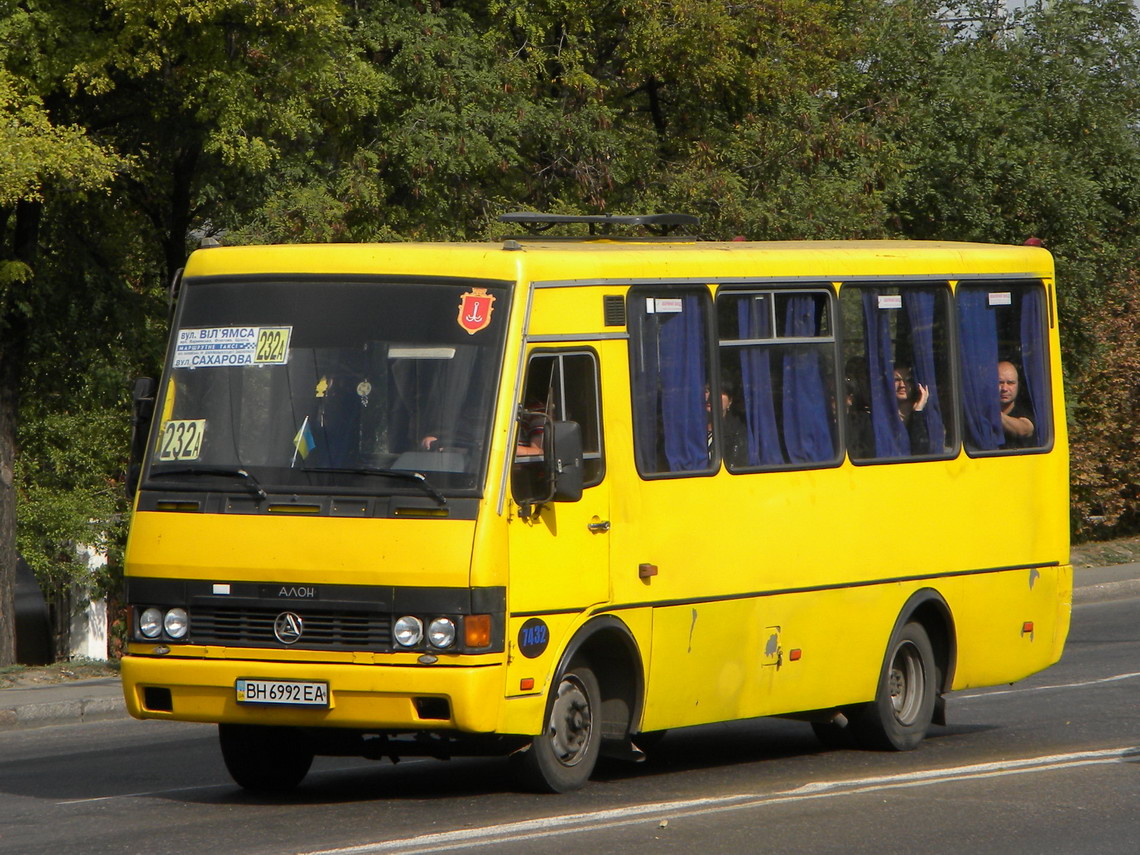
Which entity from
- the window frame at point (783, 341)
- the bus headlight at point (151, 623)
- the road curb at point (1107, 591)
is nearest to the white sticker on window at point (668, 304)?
the window frame at point (783, 341)

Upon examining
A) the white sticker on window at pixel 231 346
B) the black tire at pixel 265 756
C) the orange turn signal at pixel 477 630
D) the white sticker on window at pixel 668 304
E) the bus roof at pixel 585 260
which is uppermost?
the bus roof at pixel 585 260

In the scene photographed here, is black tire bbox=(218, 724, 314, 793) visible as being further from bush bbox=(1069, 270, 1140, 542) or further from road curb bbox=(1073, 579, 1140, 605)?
bush bbox=(1069, 270, 1140, 542)

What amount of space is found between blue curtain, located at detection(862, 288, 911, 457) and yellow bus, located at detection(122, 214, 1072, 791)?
0.02m

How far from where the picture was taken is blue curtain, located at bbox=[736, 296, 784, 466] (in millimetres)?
10656

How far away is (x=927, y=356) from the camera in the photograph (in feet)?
39.4

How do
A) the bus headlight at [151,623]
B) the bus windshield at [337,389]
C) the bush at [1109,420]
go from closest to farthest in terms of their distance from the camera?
1. the bus windshield at [337,389]
2. the bus headlight at [151,623]
3. the bush at [1109,420]

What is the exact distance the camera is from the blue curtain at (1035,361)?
1275 cm

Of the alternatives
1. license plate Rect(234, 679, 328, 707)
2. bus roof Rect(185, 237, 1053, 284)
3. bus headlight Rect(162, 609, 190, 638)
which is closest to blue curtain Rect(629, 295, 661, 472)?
bus roof Rect(185, 237, 1053, 284)

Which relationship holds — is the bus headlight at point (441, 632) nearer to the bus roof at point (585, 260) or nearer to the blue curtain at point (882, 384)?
the bus roof at point (585, 260)

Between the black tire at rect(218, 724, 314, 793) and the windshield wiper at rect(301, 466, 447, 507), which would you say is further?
the black tire at rect(218, 724, 314, 793)

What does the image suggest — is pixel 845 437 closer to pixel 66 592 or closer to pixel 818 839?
pixel 818 839

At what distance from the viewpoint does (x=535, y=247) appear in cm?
974

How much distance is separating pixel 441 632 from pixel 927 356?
4462mm

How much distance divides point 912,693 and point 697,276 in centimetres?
315
